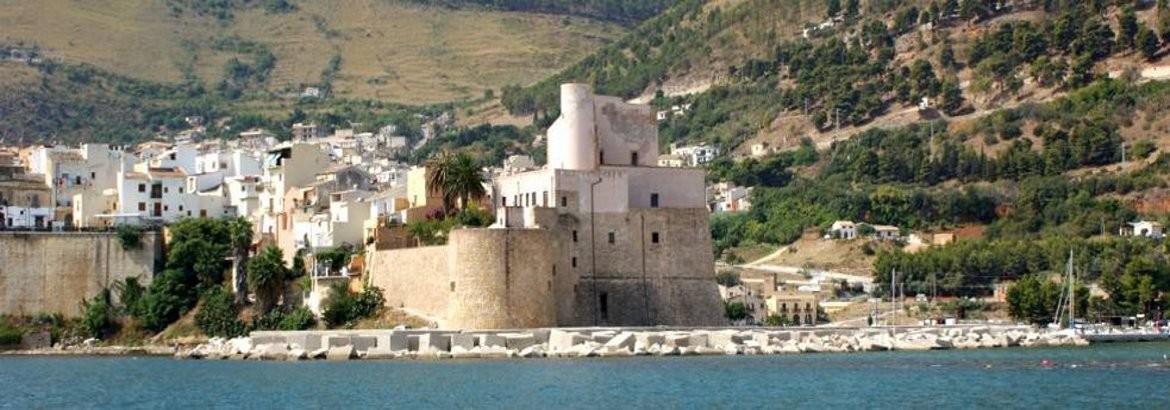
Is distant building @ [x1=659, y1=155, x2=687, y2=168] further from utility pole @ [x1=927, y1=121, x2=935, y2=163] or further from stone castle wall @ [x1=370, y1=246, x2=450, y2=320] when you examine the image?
stone castle wall @ [x1=370, y1=246, x2=450, y2=320]

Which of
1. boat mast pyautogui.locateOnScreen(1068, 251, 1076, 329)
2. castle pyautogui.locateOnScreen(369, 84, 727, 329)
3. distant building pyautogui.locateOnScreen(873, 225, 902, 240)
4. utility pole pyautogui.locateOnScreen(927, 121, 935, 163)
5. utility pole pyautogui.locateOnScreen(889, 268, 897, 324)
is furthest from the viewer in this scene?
utility pole pyautogui.locateOnScreen(927, 121, 935, 163)

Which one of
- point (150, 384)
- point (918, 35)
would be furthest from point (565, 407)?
point (918, 35)

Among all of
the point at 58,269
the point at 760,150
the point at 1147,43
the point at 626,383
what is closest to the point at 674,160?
the point at 760,150

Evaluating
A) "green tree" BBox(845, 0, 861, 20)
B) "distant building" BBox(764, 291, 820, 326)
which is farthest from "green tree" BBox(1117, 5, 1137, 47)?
"distant building" BBox(764, 291, 820, 326)

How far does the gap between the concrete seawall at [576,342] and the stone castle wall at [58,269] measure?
18.6 feet

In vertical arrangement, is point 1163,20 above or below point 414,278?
above

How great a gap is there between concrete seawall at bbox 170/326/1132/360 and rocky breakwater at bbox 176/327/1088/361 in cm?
2

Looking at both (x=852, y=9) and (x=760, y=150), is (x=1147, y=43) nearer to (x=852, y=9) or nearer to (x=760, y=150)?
(x=760, y=150)

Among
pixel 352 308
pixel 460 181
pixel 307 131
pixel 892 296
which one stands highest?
pixel 307 131

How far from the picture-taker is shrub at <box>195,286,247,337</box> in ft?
189

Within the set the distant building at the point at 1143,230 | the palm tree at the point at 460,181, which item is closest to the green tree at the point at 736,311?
the palm tree at the point at 460,181

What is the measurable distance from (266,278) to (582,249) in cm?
930

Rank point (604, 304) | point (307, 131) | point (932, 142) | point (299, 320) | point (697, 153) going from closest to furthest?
point (604, 304) → point (299, 320) → point (932, 142) → point (697, 153) → point (307, 131)

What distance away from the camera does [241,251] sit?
59.9 m
